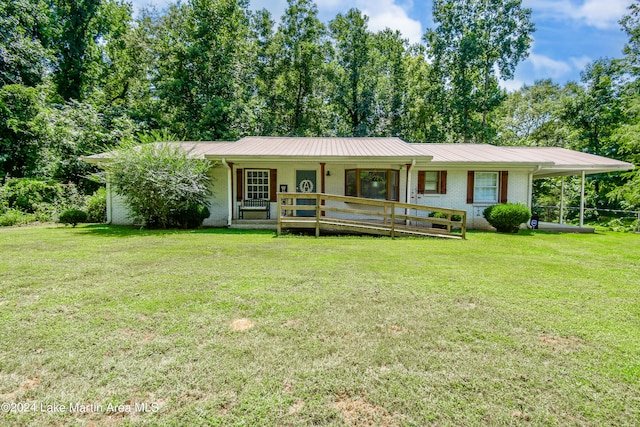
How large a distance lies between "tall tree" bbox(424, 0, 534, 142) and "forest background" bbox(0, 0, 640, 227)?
0.24 feet

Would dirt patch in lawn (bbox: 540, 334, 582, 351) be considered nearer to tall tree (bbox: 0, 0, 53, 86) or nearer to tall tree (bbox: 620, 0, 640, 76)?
tall tree (bbox: 620, 0, 640, 76)

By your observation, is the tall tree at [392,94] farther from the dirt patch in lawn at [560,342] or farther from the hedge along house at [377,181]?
the dirt patch in lawn at [560,342]

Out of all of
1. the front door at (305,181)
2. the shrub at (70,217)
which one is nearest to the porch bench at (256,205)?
the front door at (305,181)

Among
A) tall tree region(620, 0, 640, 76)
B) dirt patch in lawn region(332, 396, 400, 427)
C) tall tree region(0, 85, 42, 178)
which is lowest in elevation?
dirt patch in lawn region(332, 396, 400, 427)

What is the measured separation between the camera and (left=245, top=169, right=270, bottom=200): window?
12.3m

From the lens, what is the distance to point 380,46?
80.0 feet

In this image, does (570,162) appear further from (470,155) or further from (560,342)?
(560,342)

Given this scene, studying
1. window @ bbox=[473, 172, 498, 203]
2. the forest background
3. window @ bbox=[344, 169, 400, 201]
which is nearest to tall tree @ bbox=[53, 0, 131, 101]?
the forest background

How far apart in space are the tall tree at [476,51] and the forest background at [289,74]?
2.9 inches

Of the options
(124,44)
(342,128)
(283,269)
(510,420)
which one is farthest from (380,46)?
(510,420)

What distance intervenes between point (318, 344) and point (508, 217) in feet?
34.2

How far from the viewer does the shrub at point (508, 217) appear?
10.6m

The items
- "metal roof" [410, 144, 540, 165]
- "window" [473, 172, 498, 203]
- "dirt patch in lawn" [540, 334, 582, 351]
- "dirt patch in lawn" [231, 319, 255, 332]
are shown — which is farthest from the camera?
"window" [473, 172, 498, 203]

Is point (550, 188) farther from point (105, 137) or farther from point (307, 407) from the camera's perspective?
point (105, 137)
